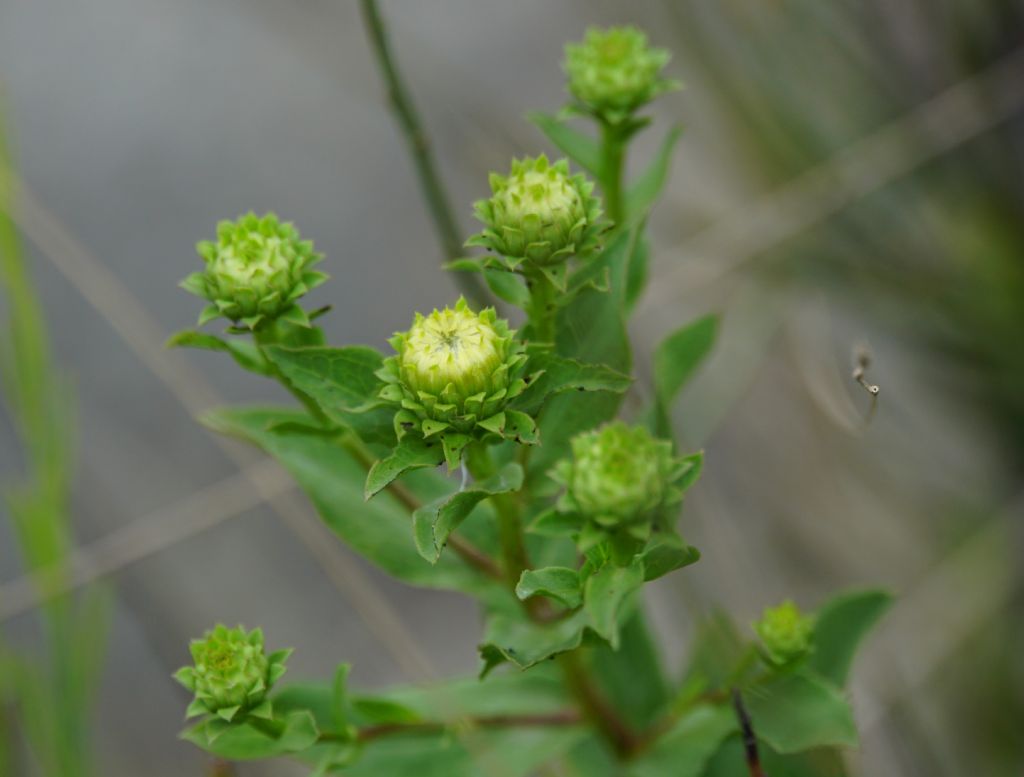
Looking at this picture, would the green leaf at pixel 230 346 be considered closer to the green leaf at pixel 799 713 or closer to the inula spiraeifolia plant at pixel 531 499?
the inula spiraeifolia plant at pixel 531 499

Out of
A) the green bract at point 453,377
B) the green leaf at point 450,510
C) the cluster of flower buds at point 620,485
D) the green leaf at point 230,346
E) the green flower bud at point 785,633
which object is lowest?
the green flower bud at point 785,633

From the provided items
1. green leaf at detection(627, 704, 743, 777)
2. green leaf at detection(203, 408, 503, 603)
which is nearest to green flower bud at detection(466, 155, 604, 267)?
green leaf at detection(203, 408, 503, 603)

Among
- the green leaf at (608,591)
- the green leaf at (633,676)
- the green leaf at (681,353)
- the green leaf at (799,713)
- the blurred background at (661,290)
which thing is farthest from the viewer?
the blurred background at (661,290)

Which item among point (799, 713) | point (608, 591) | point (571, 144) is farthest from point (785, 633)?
point (571, 144)

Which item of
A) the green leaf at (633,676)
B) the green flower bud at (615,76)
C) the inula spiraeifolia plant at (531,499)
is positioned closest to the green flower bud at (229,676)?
the inula spiraeifolia plant at (531,499)

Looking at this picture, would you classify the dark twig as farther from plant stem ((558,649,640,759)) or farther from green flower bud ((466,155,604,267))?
green flower bud ((466,155,604,267))

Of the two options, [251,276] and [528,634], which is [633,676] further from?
[251,276]
